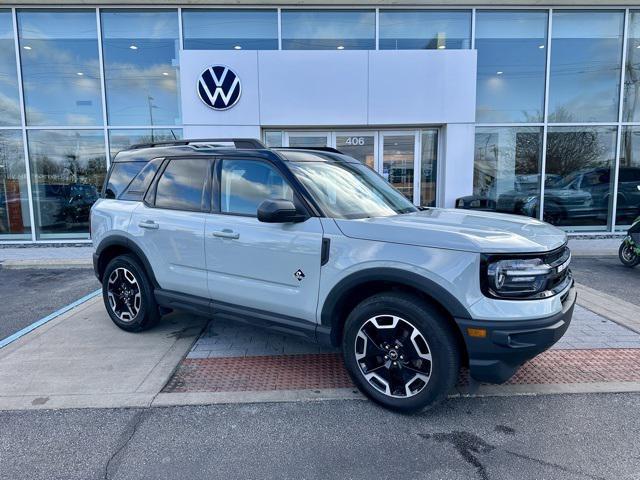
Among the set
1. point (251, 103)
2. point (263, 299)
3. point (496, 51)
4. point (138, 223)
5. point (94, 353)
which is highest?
point (496, 51)

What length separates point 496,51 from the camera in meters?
10.5

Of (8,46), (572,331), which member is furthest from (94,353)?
(8,46)

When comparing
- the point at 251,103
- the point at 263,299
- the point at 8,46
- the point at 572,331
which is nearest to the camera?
the point at 263,299

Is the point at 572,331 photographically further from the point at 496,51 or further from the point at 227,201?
the point at 496,51

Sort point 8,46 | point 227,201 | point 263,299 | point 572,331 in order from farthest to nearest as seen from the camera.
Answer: point 8,46 → point 572,331 → point 227,201 → point 263,299

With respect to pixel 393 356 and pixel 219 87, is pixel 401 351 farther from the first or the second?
pixel 219 87

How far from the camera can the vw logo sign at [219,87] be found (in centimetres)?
937

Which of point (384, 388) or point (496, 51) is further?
point (496, 51)

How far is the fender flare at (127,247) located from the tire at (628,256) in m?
8.05

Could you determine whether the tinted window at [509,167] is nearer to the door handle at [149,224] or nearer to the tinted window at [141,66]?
the tinted window at [141,66]

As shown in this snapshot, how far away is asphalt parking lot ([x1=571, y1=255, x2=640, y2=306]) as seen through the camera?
636cm

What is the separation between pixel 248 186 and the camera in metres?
3.86

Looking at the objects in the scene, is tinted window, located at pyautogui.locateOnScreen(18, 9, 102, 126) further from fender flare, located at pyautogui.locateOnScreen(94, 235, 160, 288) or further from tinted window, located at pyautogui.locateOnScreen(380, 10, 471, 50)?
fender flare, located at pyautogui.locateOnScreen(94, 235, 160, 288)

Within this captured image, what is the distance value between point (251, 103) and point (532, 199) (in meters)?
7.34
